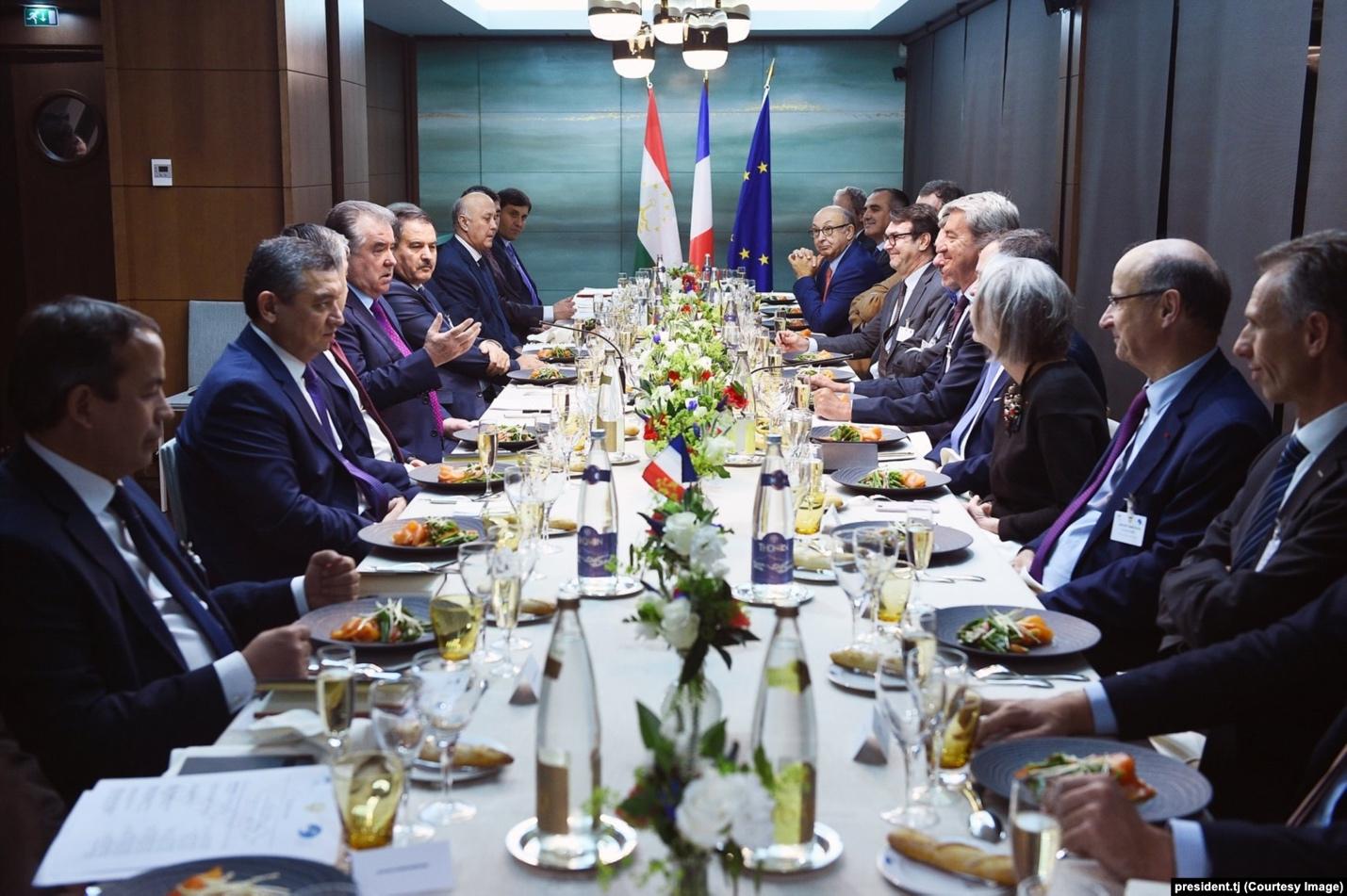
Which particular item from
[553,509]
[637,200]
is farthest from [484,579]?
[637,200]

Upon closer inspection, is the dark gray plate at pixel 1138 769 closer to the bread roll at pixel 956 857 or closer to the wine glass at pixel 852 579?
the bread roll at pixel 956 857

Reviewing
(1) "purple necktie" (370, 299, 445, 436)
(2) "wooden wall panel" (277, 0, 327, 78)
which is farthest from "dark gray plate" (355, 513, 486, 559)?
(2) "wooden wall panel" (277, 0, 327, 78)

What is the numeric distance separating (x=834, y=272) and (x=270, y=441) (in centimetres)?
599

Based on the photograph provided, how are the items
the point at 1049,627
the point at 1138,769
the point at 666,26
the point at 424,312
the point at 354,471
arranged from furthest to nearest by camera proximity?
the point at 666,26 → the point at 424,312 → the point at 354,471 → the point at 1049,627 → the point at 1138,769

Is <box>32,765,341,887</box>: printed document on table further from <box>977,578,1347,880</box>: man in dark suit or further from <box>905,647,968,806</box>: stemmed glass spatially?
<box>977,578,1347,880</box>: man in dark suit

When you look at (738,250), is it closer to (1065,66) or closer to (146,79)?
(1065,66)

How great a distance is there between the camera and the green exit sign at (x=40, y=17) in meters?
8.38

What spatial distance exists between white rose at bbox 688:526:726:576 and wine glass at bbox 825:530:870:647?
1.84ft

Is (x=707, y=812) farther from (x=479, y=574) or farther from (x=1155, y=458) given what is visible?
(x=1155, y=458)

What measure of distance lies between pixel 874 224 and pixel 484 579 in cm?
752

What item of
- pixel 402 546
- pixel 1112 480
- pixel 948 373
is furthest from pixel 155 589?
pixel 948 373

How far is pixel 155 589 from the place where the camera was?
2.40m

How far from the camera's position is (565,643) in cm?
151

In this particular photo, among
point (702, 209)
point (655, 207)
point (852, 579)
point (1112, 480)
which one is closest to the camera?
point (852, 579)
